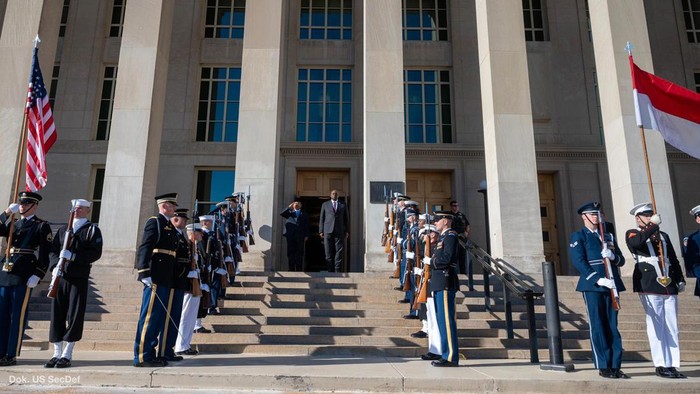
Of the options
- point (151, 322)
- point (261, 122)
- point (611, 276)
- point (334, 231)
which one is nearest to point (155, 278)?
point (151, 322)

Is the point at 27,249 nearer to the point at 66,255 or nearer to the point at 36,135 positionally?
the point at 66,255

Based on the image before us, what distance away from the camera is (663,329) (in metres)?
5.89

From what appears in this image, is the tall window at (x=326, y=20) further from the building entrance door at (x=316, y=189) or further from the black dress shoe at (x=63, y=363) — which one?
the black dress shoe at (x=63, y=363)

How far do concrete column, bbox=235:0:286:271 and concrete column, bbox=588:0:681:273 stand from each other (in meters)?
7.81

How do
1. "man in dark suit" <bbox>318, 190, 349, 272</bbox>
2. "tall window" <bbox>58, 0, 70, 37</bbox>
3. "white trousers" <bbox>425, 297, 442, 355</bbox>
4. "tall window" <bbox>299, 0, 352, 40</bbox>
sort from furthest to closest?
"tall window" <bbox>299, 0, 352, 40</bbox>
"tall window" <bbox>58, 0, 70, 37</bbox>
"man in dark suit" <bbox>318, 190, 349, 272</bbox>
"white trousers" <bbox>425, 297, 442, 355</bbox>

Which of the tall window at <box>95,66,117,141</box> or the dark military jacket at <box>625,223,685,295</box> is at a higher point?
the tall window at <box>95,66,117,141</box>

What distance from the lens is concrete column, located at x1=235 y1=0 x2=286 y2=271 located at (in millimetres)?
11539

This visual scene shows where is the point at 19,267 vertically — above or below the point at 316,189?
below

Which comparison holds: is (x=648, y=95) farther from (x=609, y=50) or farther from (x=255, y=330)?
(x=255, y=330)

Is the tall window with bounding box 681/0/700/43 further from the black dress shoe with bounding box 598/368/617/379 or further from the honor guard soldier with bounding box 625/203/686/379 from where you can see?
the black dress shoe with bounding box 598/368/617/379

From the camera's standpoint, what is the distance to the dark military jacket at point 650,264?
6023mm

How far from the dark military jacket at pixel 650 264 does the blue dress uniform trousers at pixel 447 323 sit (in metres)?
2.22

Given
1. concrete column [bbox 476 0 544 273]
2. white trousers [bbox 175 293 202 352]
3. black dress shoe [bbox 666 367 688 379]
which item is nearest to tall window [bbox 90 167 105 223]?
white trousers [bbox 175 293 202 352]

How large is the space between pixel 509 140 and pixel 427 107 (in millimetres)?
6310
